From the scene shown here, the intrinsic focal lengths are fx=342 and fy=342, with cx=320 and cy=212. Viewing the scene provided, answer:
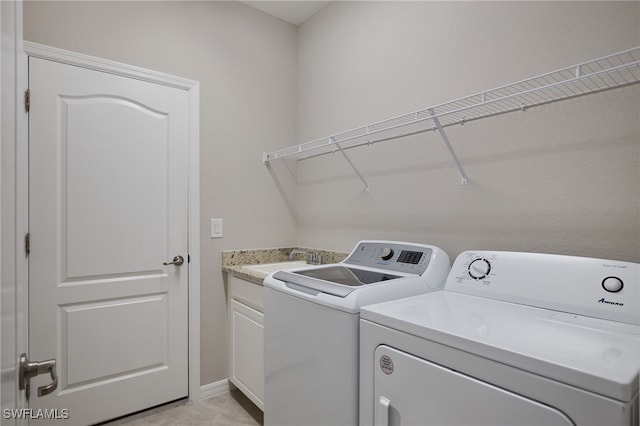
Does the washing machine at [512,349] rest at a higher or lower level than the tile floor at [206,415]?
higher

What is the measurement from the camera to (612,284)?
1.01 metres

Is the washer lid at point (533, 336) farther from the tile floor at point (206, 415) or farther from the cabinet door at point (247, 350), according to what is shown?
the tile floor at point (206, 415)

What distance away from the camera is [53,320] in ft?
5.91

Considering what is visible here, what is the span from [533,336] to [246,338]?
1.64m

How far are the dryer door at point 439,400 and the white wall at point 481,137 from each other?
770mm

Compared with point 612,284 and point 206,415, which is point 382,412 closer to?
point 612,284

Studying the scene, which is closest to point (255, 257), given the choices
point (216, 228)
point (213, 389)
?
point (216, 228)

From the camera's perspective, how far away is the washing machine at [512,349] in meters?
0.67

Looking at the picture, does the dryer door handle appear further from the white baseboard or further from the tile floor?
the white baseboard

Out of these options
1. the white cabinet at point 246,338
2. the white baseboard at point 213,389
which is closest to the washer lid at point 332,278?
the white cabinet at point 246,338

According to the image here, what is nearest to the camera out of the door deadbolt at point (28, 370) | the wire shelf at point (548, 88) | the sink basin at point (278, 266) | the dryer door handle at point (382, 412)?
the door deadbolt at point (28, 370)

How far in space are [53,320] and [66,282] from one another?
20 centimetres

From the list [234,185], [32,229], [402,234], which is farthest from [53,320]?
[402,234]

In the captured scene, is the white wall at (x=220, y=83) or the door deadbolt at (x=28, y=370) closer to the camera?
the door deadbolt at (x=28, y=370)
